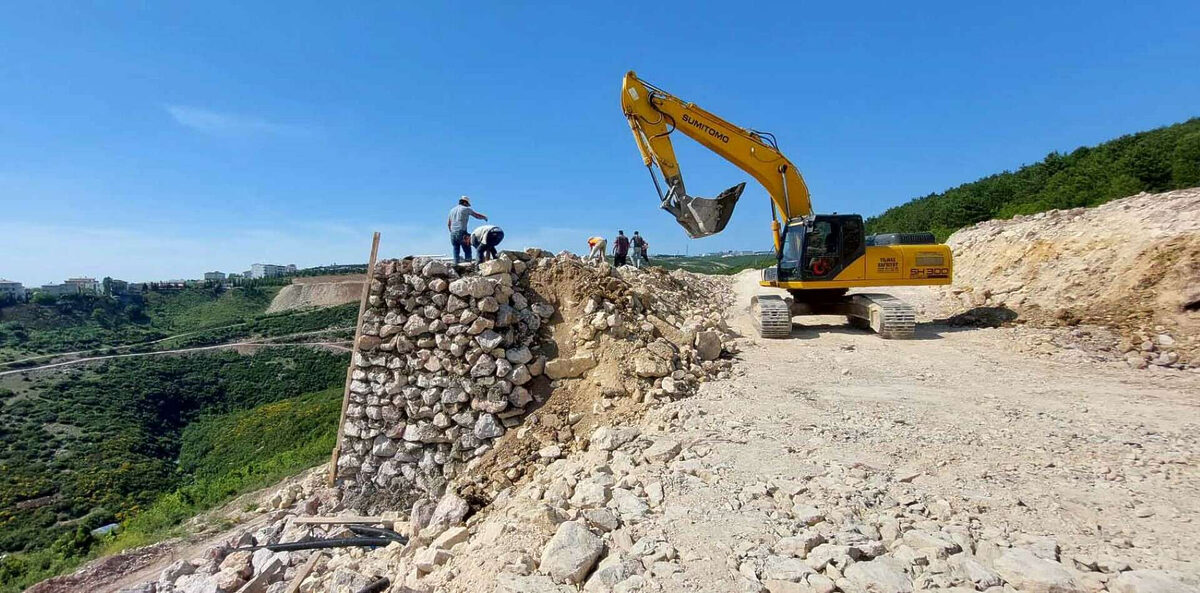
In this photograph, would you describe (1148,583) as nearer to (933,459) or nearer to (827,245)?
(933,459)

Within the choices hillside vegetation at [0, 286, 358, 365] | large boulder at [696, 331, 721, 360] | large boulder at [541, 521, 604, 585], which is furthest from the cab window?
hillside vegetation at [0, 286, 358, 365]

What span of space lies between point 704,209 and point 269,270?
77.6m

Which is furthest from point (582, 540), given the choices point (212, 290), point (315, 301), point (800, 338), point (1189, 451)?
point (212, 290)

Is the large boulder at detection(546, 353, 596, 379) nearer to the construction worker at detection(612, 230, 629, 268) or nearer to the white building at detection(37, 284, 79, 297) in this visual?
the construction worker at detection(612, 230, 629, 268)

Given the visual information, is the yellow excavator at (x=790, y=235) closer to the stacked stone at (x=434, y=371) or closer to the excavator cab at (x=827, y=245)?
the excavator cab at (x=827, y=245)

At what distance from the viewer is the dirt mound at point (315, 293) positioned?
133ft

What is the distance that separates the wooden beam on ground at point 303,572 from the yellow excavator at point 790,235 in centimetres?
743

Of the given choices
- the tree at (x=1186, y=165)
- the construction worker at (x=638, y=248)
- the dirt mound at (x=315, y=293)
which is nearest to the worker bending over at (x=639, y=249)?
the construction worker at (x=638, y=248)

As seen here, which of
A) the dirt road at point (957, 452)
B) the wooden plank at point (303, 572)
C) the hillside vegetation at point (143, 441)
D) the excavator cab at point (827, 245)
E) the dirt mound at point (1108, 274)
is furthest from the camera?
the hillside vegetation at point (143, 441)

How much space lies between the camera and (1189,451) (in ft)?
13.7

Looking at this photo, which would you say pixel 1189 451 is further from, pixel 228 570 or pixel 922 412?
pixel 228 570

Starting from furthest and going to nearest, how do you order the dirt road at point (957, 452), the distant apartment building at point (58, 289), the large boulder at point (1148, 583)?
the distant apartment building at point (58, 289), the dirt road at point (957, 452), the large boulder at point (1148, 583)

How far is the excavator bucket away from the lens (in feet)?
32.0

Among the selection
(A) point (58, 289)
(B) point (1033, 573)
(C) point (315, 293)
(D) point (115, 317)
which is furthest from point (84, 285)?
(B) point (1033, 573)
